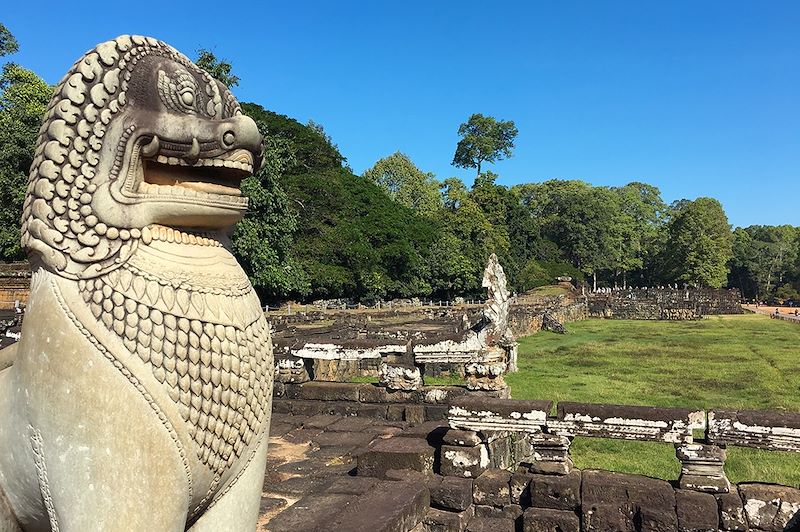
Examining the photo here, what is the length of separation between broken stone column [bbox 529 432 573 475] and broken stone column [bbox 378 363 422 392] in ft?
7.38

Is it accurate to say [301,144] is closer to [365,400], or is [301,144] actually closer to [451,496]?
[365,400]

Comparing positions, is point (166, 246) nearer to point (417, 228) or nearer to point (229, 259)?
point (229, 259)

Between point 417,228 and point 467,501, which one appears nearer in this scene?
point 467,501

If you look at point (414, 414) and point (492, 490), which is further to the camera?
point (414, 414)

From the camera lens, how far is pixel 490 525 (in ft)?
14.8

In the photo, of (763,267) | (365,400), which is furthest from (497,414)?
(763,267)

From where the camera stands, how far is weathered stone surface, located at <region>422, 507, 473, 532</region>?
4.32m

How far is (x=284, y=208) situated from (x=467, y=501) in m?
19.9

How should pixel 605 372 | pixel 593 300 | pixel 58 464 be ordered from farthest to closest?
1. pixel 593 300
2. pixel 605 372
3. pixel 58 464

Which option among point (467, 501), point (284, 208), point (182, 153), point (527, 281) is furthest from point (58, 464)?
point (527, 281)

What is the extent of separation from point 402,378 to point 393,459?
6.56ft

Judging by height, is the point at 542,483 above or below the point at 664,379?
above

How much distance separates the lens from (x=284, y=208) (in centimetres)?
2336

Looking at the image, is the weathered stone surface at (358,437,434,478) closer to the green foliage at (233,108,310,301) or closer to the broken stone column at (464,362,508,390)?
the broken stone column at (464,362,508,390)
